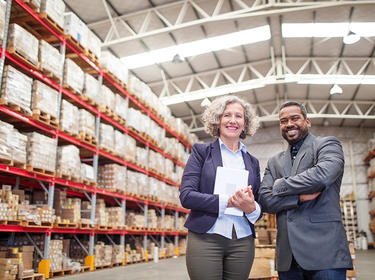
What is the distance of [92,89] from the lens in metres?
9.21

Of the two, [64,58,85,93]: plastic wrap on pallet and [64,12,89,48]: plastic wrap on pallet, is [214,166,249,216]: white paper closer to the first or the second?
[64,58,85,93]: plastic wrap on pallet

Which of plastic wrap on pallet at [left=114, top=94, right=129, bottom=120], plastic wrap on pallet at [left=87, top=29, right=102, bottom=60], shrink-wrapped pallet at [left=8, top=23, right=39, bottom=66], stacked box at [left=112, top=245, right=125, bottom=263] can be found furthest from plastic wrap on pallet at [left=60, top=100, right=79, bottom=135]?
stacked box at [left=112, top=245, right=125, bottom=263]

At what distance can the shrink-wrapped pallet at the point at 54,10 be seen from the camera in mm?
7457

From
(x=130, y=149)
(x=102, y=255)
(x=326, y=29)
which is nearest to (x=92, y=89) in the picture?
(x=130, y=149)

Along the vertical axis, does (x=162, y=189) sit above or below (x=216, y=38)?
below

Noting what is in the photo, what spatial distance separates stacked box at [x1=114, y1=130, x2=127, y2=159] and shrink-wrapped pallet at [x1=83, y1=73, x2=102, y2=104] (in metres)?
1.25

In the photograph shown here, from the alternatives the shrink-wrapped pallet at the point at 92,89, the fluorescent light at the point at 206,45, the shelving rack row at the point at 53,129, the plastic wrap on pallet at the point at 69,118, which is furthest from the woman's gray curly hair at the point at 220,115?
the fluorescent light at the point at 206,45

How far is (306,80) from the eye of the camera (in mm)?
15484

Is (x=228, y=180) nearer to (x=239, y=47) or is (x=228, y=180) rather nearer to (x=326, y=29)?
(x=326, y=29)

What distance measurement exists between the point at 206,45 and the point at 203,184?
12.6m

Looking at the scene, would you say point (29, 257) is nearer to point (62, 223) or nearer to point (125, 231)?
point (62, 223)

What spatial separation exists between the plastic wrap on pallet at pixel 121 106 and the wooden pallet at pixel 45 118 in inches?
116

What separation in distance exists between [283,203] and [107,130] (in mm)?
8095

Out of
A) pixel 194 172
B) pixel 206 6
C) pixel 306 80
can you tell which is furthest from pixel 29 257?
pixel 306 80
